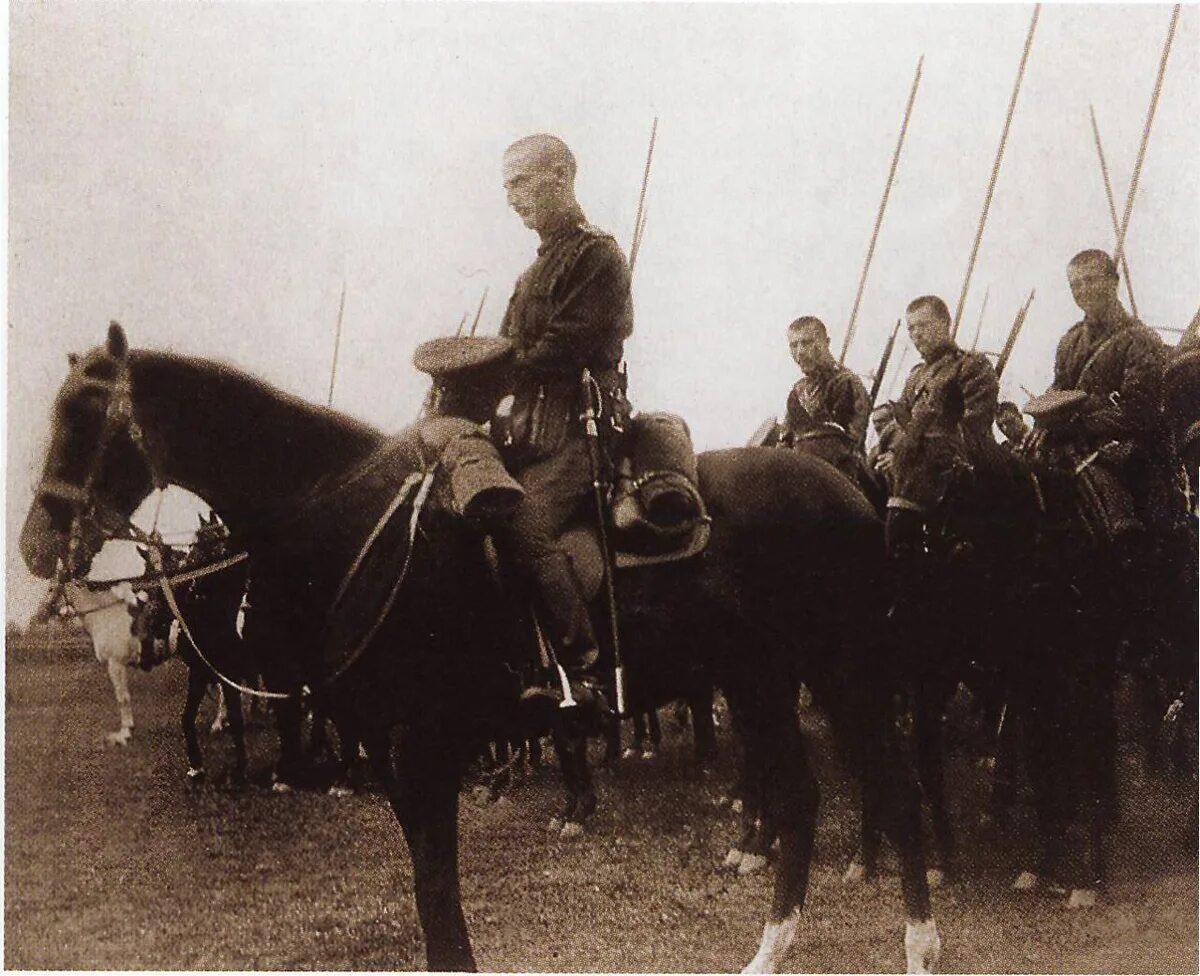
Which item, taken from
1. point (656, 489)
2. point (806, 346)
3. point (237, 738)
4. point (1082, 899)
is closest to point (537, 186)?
point (656, 489)

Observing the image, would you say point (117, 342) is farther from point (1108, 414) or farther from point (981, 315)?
point (1108, 414)

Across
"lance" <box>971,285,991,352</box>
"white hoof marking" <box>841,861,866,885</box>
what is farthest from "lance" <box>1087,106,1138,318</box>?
"white hoof marking" <box>841,861,866,885</box>

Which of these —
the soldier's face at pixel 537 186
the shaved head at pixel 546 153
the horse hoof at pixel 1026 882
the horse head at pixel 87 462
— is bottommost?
the horse hoof at pixel 1026 882

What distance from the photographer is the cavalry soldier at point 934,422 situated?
5.61m

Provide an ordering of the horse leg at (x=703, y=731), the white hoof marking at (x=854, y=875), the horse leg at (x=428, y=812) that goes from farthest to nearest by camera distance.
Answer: the horse leg at (x=703, y=731)
the white hoof marking at (x=854, y=875)
the horse leg at (x=428, y=812)

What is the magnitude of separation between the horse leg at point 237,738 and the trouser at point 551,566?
1771 mm

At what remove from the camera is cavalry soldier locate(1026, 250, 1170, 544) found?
5.98 m

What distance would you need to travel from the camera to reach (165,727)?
225 inches

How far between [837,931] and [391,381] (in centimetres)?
314

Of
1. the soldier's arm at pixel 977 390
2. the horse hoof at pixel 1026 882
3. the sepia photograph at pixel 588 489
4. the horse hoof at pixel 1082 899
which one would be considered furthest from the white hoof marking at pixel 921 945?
the soldier's arm at pixel 977 390

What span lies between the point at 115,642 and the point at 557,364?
8.30 feet

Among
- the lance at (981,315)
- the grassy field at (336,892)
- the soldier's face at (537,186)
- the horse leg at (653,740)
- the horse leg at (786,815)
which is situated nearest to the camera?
the soldier's face at (537,186)

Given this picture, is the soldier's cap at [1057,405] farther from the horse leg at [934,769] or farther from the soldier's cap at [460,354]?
the soldier's cap at [460,354]

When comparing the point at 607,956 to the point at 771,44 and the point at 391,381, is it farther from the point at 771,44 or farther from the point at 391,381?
the point at 771,44
